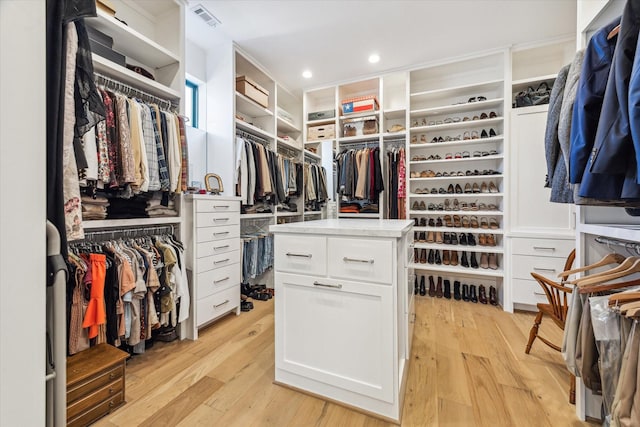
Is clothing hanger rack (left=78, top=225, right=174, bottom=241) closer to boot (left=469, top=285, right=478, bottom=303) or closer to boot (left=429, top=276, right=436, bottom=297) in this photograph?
boot (left=429, top=276, right=436, bottom=297)

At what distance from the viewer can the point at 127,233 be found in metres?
1.97

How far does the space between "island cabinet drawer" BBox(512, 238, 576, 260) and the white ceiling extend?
6.72 ft

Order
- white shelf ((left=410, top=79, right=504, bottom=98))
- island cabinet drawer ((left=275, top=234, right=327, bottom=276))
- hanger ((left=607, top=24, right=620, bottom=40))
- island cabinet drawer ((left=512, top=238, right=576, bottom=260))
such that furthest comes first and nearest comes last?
white shelf ((left=410, top=79, right=504, bottom=98)) < island cabinet drawer ((left=512, top=238, right=576, bottom=260)) < island cabinet drawer ((left=275, top=234, right=327, bottom=276)) < hanger ((left=607, top=24, right=620, bottom=40))

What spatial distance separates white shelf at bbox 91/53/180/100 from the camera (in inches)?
64.8

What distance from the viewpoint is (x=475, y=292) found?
3.14m

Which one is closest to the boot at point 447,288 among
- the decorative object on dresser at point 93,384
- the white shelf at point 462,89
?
the white shelf at point 462,89

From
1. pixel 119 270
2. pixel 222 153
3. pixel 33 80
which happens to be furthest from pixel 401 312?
pixel 222 153

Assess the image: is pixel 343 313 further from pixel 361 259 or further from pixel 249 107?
pixel 249 107

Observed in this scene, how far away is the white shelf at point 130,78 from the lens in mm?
1647

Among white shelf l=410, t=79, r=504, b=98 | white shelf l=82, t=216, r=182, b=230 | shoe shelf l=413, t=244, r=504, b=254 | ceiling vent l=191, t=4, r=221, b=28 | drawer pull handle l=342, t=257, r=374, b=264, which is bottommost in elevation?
shoe shelf l=413, t=244, r=504, b=254

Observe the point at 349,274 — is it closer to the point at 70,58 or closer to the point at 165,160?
the point at 70,58

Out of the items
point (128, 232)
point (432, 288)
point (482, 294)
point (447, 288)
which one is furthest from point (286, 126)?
point (482, 294)

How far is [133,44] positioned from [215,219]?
1.39 m

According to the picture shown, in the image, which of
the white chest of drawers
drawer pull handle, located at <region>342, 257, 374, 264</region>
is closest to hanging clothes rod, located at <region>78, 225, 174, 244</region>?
the white chest of drawers
